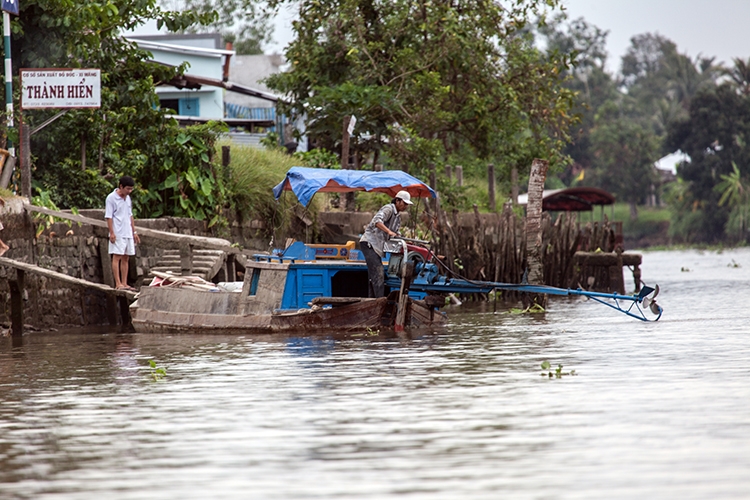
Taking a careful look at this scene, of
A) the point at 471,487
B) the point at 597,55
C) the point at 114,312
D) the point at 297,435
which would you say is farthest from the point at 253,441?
the point at 597,55

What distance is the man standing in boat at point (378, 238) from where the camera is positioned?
1575cm

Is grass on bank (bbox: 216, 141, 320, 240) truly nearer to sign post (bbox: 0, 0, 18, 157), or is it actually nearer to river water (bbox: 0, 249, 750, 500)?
sign post (bbox: 0, 0, 18, 157)

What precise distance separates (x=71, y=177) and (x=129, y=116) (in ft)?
5.46

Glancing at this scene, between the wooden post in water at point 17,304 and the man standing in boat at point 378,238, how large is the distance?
15.0ft

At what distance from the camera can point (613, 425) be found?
8.09 m

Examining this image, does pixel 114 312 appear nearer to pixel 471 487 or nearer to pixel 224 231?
pixel 224 231

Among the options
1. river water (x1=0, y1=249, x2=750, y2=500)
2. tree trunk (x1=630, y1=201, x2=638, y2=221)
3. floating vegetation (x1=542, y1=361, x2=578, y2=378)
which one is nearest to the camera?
river water (x1=0, y1=249, x2=750, y2=500)

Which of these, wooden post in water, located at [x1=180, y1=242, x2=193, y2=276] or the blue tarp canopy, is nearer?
the blue tarp canopy

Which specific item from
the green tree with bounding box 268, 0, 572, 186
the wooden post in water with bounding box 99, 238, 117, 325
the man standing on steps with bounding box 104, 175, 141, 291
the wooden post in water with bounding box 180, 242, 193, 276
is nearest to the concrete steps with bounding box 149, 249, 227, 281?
the wooden post in water with bounding box 180, 242, 193, 276

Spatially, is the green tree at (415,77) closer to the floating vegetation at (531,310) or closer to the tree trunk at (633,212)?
the floating vegetation at (531,310)

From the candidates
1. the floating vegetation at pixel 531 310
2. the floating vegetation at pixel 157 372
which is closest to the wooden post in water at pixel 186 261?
the floating vegetation at pixel 531 310

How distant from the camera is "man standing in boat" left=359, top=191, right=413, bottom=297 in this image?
620 inches

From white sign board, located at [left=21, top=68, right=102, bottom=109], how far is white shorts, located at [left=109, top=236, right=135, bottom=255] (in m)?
2.18

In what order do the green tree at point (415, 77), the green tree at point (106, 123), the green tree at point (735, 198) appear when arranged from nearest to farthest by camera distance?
the green tree at point (106, 123), the green tree at point (415, 77), the green tree at point (735, 198)
